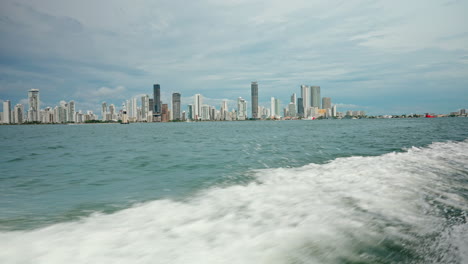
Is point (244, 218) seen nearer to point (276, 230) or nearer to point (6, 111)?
point (276, 230)

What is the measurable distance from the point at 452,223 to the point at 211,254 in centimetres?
362

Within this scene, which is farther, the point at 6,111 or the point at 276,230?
the point at 6,111

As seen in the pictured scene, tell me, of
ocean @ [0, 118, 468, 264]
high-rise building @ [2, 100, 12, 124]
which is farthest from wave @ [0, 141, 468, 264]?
high-rise building @ [2, 100, 12, 124]

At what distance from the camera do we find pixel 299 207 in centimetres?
514

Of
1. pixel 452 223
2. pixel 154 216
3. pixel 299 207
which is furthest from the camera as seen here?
pixel 299 207

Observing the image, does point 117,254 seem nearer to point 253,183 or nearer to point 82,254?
point 82,254

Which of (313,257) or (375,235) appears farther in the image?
(375,235)

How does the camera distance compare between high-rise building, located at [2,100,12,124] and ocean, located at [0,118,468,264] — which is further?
high-rise building, located at [2,100,12,124]

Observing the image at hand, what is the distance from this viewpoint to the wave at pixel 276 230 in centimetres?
330

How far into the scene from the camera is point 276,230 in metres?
4.06

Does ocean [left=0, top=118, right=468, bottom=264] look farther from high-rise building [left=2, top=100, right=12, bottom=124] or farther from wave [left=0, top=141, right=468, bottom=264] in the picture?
high-rise building [left=2, top=100, right=12, bottom=124]

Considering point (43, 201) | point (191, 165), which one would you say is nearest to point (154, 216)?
point (43, 201)

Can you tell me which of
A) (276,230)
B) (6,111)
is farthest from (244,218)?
(6,111)

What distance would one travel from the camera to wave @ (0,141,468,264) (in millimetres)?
3303
